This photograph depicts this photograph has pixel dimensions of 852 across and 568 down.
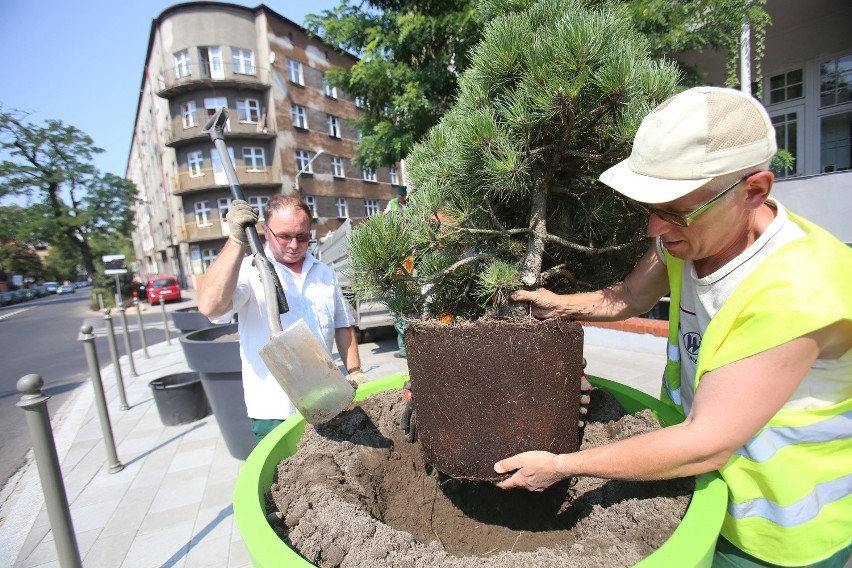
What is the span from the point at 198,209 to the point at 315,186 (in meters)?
7.03

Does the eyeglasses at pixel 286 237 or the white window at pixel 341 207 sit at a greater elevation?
the white window at pixel 341 207

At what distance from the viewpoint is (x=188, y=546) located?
2.67 metres

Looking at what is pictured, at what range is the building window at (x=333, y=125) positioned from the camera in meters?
27.2

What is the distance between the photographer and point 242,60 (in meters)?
23.7

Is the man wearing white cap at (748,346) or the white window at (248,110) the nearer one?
the man wearing white cap at (748,346)

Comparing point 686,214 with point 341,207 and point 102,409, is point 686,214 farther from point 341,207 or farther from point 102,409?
point 341,207

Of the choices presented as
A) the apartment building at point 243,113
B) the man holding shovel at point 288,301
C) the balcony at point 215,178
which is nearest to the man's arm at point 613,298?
the man holding shovel at point 288,301

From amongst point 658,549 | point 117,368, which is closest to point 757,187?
point 658,549

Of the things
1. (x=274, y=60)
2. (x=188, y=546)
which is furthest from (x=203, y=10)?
(x=188, y=546)

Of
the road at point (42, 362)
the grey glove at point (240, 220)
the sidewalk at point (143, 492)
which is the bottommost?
the road at point (42, 362)

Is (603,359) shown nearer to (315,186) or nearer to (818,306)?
(818,306)

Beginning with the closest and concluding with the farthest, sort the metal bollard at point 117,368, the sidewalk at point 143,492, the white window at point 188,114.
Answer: the sidewalk at point 143,492
the metal bollard at point 117,368
the white window at point 188,114

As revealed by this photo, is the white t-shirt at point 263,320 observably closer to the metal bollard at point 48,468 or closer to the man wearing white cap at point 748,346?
the metal bollard at point 48,468

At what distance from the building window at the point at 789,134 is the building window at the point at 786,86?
0.31m
